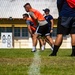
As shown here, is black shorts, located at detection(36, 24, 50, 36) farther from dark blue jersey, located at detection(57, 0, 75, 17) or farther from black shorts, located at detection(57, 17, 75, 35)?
black shorts, located at detection(57, 17, 75, 35)

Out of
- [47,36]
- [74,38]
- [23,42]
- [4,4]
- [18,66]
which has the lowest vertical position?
[23,42]

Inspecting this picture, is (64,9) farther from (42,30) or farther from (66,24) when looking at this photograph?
(42,30)

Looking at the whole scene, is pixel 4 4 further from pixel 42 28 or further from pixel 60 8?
pixel 60 8

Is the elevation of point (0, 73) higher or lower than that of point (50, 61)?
higher

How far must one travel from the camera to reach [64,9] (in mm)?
8352

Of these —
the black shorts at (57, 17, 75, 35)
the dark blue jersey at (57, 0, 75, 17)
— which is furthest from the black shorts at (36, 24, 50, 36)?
the black shorts at (57, 17, 75, 35)

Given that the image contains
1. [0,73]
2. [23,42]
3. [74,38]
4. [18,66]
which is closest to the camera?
[0,73]

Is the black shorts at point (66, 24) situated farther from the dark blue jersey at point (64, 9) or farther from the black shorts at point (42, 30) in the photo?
the black shorts at point (42, 30)

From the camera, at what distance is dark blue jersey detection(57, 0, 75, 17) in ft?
27.1

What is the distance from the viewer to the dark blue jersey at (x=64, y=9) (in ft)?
27.1

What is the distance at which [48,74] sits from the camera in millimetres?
4980

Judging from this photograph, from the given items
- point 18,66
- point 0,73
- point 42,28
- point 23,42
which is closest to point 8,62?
point 18,66

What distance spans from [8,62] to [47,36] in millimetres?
6425

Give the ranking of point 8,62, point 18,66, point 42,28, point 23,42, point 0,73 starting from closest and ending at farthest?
1. point 0,73
2. point 18,66
3. point 8,62
4. point 42,28
5. point 23,42
